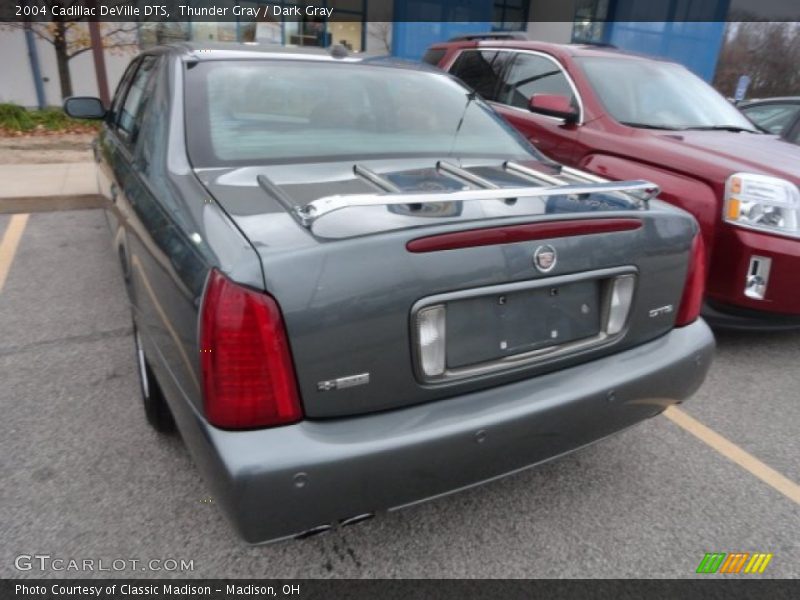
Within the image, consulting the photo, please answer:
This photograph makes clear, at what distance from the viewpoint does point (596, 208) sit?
194 cm

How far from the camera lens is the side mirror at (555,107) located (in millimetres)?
4152

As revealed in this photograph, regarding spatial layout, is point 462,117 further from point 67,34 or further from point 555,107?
point 67,34

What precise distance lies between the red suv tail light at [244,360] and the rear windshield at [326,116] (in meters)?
0.86

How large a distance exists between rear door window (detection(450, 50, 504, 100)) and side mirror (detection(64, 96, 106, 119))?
122 inches

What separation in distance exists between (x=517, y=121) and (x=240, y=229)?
3.69m

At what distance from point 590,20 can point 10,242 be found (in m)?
19.8

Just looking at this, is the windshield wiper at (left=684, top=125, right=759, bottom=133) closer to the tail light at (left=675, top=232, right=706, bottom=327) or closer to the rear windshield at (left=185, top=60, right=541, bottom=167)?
the rear windshield at (left=185, top=60, right=541, bottom=167)

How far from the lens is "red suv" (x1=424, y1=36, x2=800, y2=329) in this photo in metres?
3.32

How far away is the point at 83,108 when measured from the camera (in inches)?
154

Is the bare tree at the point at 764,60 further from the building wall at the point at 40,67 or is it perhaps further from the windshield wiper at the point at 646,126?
the windshield wiper at the point at 646,126

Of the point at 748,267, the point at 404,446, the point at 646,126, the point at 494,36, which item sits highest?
the point at 494,36

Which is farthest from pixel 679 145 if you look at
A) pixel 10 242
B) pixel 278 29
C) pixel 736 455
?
pixel 278 29

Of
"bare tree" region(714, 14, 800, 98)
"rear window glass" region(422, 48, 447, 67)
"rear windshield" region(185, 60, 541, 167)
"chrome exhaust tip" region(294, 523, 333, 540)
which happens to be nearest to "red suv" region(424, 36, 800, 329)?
"rear window glass" region(422, 48, 447, 67)
